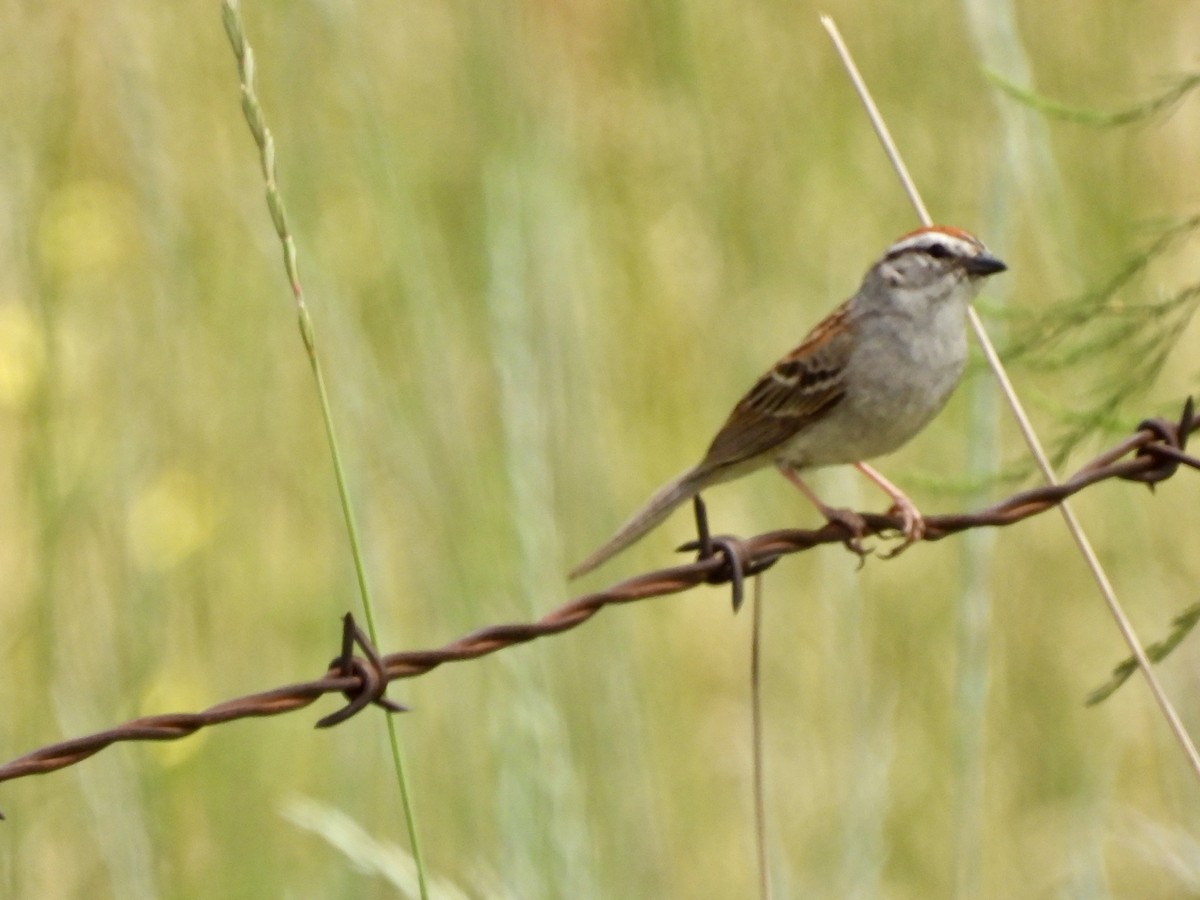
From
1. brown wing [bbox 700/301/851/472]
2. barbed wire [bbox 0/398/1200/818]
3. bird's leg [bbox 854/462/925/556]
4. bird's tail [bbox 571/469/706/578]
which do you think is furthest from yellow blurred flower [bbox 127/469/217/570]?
bird's leg [bbox 854/462/925/556]

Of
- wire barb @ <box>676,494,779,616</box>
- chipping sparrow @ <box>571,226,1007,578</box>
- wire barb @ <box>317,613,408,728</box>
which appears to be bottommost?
wire barb @ <box>317,613,408,728</box>

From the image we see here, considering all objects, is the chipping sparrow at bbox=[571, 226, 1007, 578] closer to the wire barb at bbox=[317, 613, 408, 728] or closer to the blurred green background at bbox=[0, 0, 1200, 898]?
the blurred green background at bbox=[0, 0, 1200, 898]

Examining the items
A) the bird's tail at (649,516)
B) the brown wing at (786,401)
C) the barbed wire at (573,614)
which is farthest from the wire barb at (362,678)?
the brown wing at (786,401)

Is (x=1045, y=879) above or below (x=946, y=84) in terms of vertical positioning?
below

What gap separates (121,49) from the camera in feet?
13.2

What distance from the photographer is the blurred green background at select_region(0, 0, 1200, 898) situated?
3.88 metres

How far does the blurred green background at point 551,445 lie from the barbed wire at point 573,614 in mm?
321

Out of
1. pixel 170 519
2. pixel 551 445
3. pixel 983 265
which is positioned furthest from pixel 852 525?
pixel 170 519

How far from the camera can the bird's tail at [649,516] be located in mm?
3633

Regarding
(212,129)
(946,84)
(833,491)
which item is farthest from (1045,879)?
(212,129)

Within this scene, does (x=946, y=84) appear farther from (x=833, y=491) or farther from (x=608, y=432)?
(x=833, y=491)

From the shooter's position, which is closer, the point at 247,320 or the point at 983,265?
the point at 983,265

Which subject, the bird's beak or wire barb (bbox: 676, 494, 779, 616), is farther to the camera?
the bird's beak

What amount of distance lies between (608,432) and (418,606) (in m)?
0.95
